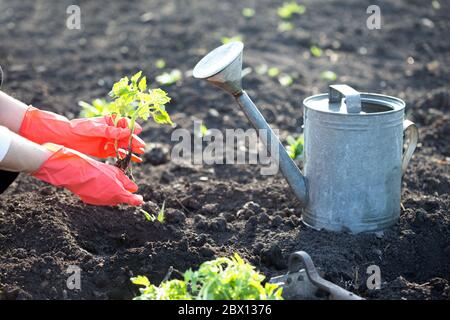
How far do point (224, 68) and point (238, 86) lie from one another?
0.17 metres

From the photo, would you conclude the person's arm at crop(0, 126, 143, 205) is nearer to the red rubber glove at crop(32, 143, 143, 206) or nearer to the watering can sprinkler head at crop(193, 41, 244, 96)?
the red rubber glove at crop(32, 143, 143, 206)

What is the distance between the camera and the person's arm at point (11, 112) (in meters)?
3.55

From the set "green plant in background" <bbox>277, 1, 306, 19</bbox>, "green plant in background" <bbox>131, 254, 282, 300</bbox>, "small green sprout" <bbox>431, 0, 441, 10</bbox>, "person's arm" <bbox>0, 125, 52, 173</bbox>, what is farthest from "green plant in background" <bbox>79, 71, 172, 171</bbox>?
"small green sprout" <bbox>431, 0, 441, 10</bbox>

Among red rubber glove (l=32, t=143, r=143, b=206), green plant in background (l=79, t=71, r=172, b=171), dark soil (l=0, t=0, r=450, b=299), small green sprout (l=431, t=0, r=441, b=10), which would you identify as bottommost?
dark soil (l=0, t=0, r=450, b=299)

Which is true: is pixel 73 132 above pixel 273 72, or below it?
above

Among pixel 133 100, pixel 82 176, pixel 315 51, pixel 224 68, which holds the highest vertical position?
pixel 224 68

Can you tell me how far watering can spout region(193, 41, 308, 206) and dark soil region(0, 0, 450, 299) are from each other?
0.27 m

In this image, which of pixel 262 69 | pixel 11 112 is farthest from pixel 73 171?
pixel 262 69

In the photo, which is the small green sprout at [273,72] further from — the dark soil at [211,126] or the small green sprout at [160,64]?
the small green sprout at [160,64]

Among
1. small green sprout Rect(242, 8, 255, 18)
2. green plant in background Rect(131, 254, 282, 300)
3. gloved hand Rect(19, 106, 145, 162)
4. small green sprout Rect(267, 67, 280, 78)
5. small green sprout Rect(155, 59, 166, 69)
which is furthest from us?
small green sprout Rect(242, 8, 255, 18)

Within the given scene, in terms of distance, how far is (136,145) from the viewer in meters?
3.46

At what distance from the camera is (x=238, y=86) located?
315 cm

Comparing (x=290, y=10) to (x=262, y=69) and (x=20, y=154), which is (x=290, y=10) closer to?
(x=262, y=69)

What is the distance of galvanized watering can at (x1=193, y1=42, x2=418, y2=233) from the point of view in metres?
3.13
